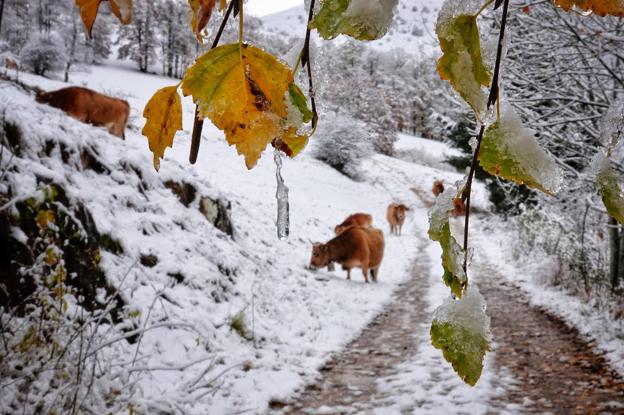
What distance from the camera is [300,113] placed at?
1.38ft

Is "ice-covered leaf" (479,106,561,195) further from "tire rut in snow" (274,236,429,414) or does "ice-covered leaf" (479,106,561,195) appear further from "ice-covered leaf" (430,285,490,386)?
"tire rut in snow" (274,236,429,414)

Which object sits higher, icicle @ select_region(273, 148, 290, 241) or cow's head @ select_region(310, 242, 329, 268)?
icicle @ select_region(273, 148, 290, 241)

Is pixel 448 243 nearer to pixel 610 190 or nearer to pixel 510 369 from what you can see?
pixel 610 190

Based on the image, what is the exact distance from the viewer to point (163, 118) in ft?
1.53

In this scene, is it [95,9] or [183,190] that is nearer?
[95,9]

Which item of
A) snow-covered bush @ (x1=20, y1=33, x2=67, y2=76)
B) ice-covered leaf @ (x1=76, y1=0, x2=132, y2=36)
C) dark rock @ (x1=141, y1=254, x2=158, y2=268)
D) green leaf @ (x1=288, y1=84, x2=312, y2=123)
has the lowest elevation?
dark rock @ (x1=141, y1=254, x2=158, y2=268)

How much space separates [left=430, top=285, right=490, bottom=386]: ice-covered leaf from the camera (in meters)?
0.40

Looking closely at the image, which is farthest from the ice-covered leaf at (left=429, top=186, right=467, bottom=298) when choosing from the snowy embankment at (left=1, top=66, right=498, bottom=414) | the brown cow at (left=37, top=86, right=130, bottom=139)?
the brown cow at (left=37, top=86, right=130, bottom=139)

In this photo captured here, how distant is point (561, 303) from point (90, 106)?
334 inches

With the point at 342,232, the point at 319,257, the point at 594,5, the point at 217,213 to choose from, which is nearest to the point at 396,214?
the point at 342,232

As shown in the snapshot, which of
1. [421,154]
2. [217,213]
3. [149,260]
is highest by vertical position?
[421,154]

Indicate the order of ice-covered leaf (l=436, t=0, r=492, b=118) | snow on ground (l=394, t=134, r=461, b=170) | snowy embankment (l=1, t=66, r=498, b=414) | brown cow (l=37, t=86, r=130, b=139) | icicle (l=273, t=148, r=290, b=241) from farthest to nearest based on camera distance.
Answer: snow on ground (l=394, t=134, r=461, b=170), brown cow (l=37, t=86, r=130, b=139), snowy embankment (l=1, t=66, r=498, b=414), icicle (l=273, t=148, r=290, b=241), ice-covered leaf (l=436, t=0, r=492, b=118)

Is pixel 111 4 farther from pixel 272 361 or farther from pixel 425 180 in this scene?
pixel 425 180

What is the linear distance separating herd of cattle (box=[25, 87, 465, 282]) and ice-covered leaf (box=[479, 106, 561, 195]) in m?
6.21
